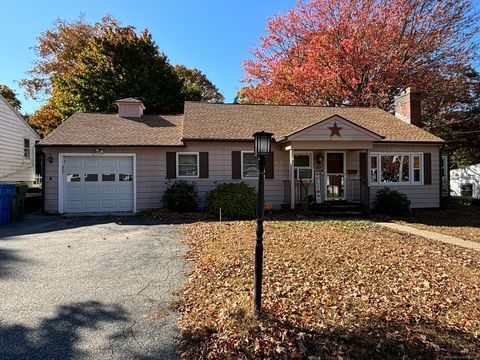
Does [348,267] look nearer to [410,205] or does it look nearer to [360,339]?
[360,339]

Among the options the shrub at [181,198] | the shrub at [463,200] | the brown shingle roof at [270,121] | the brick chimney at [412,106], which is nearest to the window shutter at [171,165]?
the shrub at [181,198]

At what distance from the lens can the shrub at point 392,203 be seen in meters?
12.5

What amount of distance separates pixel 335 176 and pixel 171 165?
6848 millimetres

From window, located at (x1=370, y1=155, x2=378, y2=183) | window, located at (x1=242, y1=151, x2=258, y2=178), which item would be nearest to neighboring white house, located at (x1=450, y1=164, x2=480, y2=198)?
window, located at (x1=370, y1=155, x2=378, y2=183)

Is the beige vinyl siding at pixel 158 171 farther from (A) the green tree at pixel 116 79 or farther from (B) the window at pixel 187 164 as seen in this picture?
(A) the green tree at pixel 116 79

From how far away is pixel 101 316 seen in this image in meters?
3.77

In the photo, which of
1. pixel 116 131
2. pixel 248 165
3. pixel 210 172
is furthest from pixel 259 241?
pixel 116 131

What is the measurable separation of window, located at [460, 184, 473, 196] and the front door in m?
14.0

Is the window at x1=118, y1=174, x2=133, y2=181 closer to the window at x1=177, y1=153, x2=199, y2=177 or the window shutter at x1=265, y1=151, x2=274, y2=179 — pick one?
the window at x1=177, y1=153, x2=199, y2=177

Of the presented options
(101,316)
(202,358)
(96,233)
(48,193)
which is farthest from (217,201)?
(202,358)

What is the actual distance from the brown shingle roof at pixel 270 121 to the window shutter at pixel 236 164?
2.15ft

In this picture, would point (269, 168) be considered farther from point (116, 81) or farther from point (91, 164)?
point (116, 81)

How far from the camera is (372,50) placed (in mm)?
19422

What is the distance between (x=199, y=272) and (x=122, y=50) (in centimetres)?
2225
